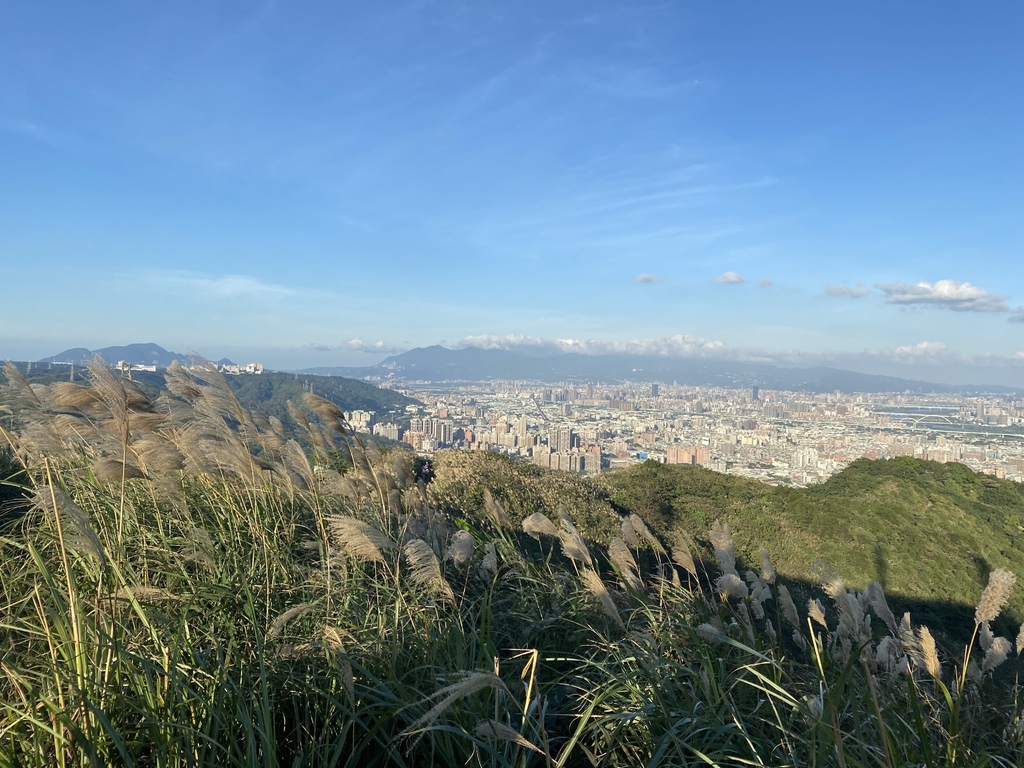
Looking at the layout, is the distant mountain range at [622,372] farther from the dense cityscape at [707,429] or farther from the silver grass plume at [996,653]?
the silver grass plume at [996,653]

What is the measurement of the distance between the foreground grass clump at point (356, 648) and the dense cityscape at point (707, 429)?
3118 mm

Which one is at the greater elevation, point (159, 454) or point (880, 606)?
point (159, 454)

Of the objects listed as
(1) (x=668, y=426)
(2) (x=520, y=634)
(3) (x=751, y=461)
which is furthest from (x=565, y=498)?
(1) (x=668, y=426)

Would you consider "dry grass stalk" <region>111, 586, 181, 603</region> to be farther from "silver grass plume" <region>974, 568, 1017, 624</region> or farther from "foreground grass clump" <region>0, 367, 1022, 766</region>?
"silver grass plume" <region>974, 568, 1017, 624</region>

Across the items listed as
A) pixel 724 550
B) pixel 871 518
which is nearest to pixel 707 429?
pixel 871 518

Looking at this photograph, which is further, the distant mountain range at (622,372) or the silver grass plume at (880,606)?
the distant mountain range at (622,372)

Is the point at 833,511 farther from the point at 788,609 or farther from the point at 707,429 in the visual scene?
the point at 707,429

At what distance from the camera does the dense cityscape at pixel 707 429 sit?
21188 millimetres

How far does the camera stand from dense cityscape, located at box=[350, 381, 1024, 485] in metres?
21.2

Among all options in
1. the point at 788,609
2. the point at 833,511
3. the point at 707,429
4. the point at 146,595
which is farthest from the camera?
the point at 707,429

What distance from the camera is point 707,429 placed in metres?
36.6

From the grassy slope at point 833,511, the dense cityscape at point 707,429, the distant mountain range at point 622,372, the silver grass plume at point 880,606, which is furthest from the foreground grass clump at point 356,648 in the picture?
the distant mountain range at point 622,372

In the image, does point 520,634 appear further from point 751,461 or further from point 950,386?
point 950,386

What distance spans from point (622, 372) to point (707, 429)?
139 ft
